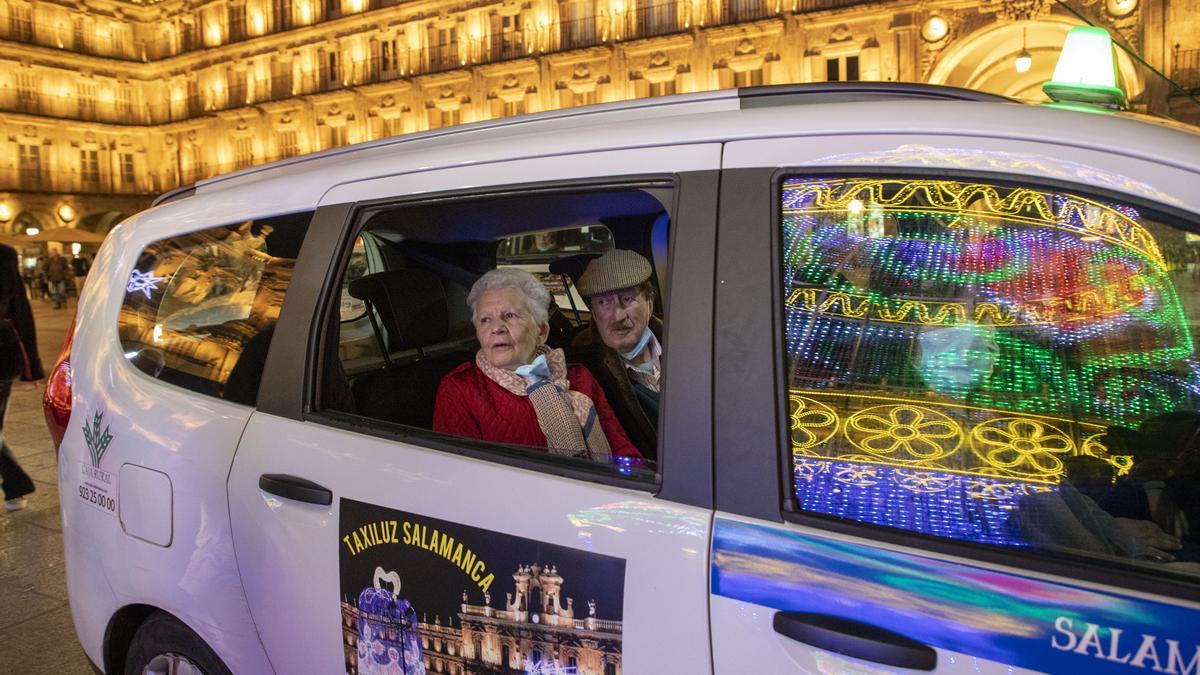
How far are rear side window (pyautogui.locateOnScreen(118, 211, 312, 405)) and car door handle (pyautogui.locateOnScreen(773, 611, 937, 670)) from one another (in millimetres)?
1397

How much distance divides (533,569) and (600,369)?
1.50m

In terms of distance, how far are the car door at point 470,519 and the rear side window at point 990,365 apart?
195mm

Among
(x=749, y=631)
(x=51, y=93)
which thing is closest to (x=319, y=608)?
(x=749, y=631)

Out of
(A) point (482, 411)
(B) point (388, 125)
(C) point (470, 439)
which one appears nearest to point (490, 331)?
(A) point (482, 411)

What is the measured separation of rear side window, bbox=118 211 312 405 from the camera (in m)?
2.12

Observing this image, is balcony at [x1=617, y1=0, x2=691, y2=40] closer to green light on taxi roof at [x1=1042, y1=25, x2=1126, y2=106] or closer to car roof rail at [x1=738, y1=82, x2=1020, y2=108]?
green light on taxi roof at [x1=1042, y1=25, x2=1126, y2=106]

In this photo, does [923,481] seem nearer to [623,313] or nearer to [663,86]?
[623,313]

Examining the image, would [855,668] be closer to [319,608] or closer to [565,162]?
[565,162]

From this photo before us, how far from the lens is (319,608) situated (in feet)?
5.99

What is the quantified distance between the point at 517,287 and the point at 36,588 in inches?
121

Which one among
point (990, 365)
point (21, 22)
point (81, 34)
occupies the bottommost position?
point (990, 365)

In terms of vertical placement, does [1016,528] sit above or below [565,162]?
below

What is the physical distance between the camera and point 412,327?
2.82 metres

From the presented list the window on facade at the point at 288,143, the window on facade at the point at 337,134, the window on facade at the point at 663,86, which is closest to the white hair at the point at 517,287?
the window on facade at the point at 663,86
